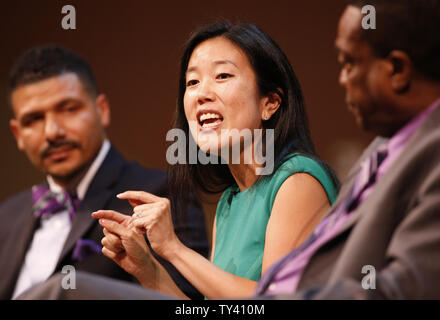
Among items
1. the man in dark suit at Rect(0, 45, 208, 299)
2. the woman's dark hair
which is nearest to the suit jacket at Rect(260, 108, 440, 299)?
the woman's dark hair

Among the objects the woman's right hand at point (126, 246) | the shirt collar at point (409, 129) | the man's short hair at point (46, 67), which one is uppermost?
the man's short hair at point (46, 67)

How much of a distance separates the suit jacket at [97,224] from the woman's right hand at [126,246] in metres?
0.52

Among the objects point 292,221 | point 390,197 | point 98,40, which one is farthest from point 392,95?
point 98,40

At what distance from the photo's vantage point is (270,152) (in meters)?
1.48

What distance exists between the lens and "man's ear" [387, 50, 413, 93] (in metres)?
0.94

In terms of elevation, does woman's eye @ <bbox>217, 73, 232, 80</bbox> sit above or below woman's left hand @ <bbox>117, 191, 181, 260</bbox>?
above

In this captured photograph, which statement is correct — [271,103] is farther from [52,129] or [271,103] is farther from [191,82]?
[52,129]

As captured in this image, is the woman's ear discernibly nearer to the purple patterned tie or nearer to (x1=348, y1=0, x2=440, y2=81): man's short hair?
(x1=348, y1=0, x2=440, y2=81): man's short hair

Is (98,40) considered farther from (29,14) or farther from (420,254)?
(420,254)

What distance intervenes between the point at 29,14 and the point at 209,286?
6.90ft

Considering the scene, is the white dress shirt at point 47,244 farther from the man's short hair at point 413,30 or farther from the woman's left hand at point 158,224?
the man's short hair at point 413,30

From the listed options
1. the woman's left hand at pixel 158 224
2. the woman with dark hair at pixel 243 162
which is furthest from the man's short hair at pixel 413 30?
the woman's left hand at pixel 158 224

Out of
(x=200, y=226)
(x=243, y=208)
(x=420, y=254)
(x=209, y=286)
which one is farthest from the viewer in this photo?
(x=200, y=226)

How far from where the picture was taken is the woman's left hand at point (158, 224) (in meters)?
1.32
